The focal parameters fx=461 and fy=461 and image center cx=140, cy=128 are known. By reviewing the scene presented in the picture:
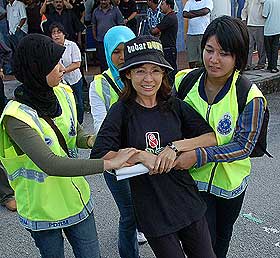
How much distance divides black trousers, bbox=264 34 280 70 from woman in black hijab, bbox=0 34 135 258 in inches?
281

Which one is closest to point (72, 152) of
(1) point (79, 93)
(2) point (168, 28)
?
(1) point (79, 93)

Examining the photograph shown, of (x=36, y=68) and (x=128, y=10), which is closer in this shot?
(x=36, y=68)

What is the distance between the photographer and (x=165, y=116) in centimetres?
211

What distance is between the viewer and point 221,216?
2539 millimetres

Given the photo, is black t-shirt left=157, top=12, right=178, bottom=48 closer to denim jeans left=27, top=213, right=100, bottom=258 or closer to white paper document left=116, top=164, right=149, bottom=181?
denim jeans left=27, top=213, right=100, bottom=258

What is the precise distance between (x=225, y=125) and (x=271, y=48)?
22.9ft

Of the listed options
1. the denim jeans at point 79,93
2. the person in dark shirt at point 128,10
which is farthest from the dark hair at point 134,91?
the person in dark shirt at point 128,10

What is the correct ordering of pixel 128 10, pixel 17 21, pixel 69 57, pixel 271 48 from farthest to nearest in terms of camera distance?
pixel 128 10 → pixel 271 48 → pixel 17 21 → pixel 69 57

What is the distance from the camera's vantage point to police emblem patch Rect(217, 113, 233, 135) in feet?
7.38

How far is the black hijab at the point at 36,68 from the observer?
6.84ft

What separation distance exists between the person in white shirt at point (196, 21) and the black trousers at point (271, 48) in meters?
1.41

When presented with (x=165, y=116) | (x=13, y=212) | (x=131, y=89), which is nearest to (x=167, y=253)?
(x=165, y=116)

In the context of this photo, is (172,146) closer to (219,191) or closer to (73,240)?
(219,191)

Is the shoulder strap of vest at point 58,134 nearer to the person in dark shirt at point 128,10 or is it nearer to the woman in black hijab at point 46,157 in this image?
the woman in black hijab at point 46,157
